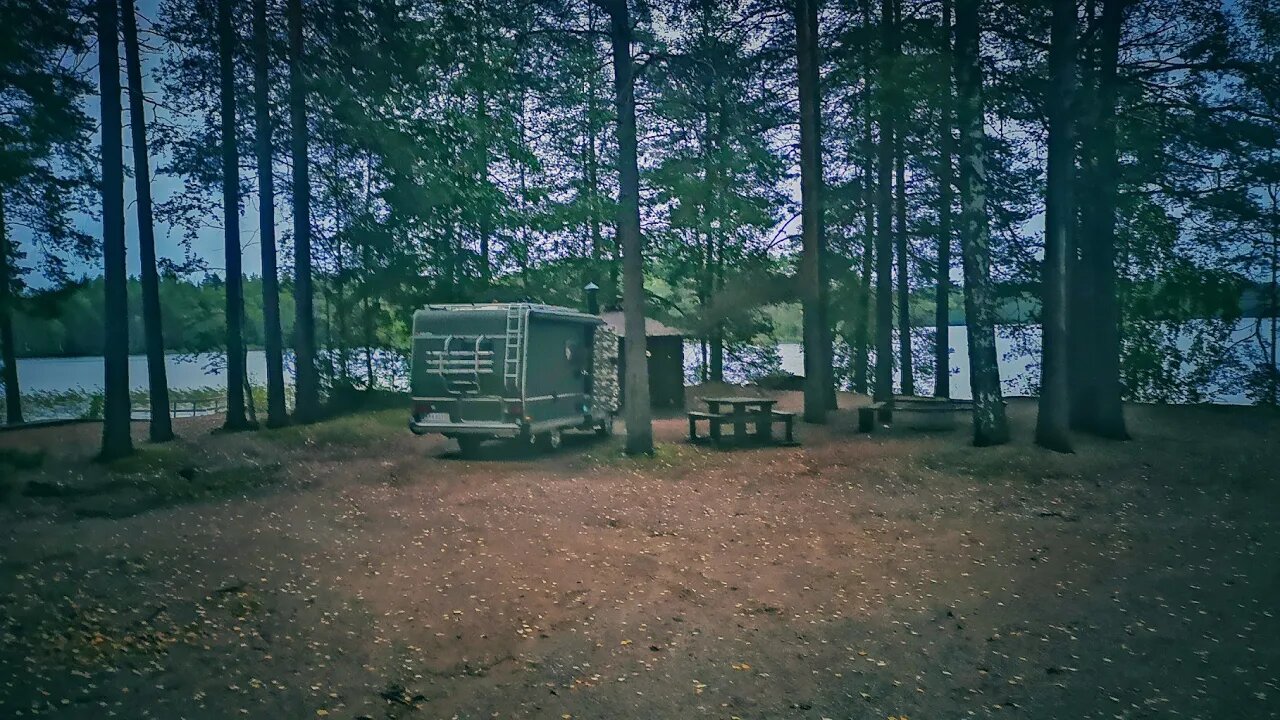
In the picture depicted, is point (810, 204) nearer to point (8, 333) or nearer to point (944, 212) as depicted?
point (944, 212)

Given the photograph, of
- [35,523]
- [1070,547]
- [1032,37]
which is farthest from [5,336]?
[1032,37]

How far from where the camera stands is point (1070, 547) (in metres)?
7.41

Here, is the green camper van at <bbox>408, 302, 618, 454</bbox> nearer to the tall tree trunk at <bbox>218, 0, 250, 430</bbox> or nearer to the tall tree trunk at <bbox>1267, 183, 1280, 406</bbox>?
the tall tree trunk at <bbox>218, 0, 250, 430</bbox>

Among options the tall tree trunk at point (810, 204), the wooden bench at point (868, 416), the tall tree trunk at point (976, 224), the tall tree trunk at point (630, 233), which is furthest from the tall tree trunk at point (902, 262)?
the tall tree trunk at point (630, 233)

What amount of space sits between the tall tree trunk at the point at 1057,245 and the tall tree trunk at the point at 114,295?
1259 cm

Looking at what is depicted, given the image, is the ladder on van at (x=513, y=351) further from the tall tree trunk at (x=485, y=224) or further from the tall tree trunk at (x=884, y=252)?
the tall tree trunk at (x=884, y=252)

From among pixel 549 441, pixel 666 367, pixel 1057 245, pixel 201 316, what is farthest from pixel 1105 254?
pixel 201 316

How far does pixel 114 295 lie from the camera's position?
9594 mm

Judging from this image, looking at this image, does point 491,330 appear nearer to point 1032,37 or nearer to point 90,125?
point 90,125

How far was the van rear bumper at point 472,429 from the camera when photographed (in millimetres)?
13477

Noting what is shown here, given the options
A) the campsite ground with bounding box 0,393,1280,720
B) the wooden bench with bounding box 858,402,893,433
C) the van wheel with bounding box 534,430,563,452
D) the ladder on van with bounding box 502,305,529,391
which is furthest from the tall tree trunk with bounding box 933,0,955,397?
the van wheel with bounding box 534,430,563,452

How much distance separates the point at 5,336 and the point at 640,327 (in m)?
8.67

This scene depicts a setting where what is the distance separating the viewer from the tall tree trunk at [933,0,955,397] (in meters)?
13.0

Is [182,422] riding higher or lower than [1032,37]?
lower
